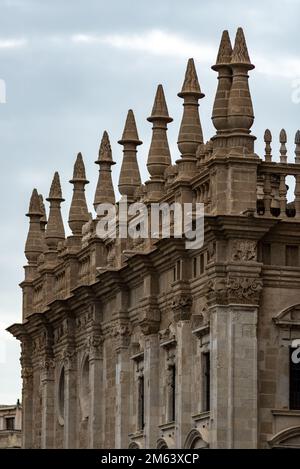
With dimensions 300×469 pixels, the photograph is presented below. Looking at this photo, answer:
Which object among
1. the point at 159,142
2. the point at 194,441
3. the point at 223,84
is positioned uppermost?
the point at 159,142

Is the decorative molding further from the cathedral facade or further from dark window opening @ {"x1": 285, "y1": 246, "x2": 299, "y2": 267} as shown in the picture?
dark window opening @ {"x1": 285, "y1": 246, "x2": 299, "y2": 267}

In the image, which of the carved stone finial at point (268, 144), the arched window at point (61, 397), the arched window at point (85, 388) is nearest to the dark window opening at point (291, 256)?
the carved stone finial at point (268, 144)

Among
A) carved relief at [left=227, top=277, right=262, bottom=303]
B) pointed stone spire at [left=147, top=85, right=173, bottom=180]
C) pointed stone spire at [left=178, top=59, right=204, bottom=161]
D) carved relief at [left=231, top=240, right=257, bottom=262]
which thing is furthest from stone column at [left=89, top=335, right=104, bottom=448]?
carved relief at [left=231, top=240, right=257, bottom=262]

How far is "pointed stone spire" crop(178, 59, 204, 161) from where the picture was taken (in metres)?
69.6

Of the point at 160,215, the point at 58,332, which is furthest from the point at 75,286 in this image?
the point at 160,215

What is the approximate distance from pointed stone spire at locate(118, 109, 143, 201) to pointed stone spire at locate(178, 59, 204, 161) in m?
8.47

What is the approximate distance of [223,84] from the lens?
66.4m

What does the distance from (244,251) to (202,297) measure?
10.7 feet

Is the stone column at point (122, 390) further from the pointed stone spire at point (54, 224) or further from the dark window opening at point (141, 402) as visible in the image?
the pointed stone spire at point (54, 224)

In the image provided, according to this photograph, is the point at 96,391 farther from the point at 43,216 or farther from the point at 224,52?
the point at 224,52

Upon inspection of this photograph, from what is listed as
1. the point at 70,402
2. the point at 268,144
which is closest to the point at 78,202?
the point at 70,402

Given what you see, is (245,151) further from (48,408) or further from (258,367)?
(48,408)

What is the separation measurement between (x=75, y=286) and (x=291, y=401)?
19513mm

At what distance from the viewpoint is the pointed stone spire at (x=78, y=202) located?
281ft
